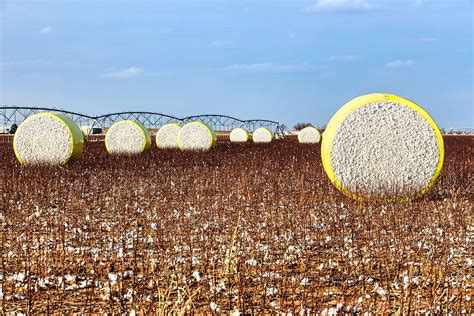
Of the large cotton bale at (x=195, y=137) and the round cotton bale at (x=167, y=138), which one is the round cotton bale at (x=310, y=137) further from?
the large cotton bale at (x=195, y=137)

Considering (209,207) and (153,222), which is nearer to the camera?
(153,222)

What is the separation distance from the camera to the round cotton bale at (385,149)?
10234 millimetres

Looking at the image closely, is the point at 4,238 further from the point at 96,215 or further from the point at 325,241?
the point at 325,241

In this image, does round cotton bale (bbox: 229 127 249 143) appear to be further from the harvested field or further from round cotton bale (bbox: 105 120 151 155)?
the harvested field

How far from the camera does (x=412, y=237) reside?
23.7 feet

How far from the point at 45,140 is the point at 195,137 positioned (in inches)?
389

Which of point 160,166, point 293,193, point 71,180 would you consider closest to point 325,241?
point 293,193

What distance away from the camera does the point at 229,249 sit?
643 cm

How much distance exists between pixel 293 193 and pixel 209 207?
2.45 m

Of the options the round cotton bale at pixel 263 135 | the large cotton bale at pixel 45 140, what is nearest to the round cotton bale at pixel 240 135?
the round cotton bale at pixel 263 135

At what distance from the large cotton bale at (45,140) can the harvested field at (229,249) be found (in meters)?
3.89

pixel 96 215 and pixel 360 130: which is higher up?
pixel 360 130

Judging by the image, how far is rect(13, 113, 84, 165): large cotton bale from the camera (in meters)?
16.8

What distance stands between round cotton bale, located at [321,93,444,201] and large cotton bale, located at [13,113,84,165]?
9.08 m
